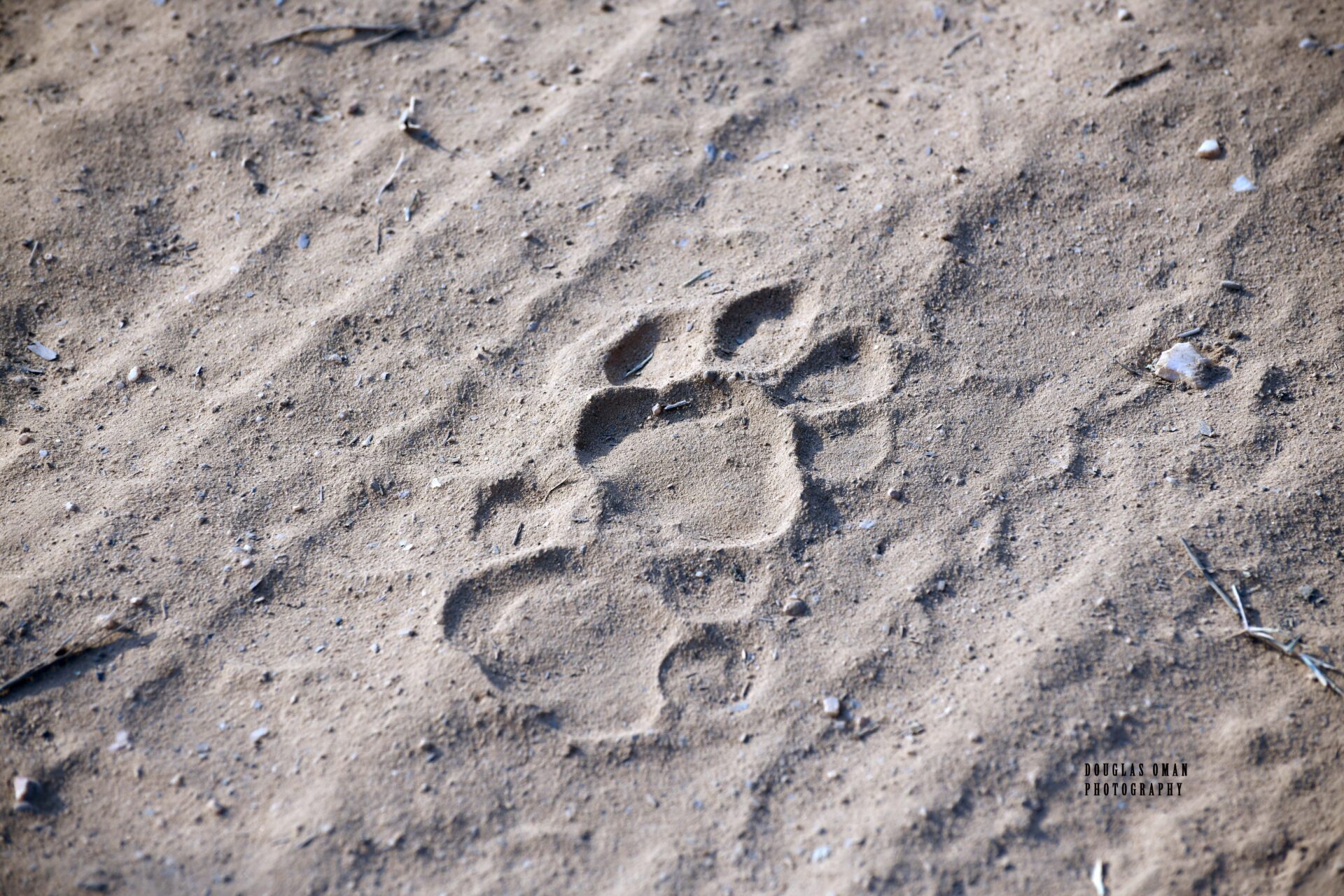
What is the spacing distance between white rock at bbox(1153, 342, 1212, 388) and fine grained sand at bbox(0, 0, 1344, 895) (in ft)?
0.13

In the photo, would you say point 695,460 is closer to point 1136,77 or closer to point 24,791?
point 24,791

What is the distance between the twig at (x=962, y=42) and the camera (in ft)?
9.10

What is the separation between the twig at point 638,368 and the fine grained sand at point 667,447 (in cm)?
1

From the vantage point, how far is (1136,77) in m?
2.62

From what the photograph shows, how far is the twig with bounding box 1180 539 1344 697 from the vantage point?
68.1 inches

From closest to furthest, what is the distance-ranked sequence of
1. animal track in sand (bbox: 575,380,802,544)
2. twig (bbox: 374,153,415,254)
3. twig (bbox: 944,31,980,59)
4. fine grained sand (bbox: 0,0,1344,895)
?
fine grained sand (bbox: 0,0,1344,895), animal track in sand (bbox: 575,380,802,544), twig (bbox: 374,153,415,254), twig (bbox: 944,31,980,59)

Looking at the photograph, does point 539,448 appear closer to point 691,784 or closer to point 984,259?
point 691,784

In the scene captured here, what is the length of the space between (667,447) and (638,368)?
0.23m

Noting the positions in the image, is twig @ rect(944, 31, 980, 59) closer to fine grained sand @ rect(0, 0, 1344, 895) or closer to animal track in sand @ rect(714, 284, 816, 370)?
fine grained sand @ rect(0, 0, 1344, 895)

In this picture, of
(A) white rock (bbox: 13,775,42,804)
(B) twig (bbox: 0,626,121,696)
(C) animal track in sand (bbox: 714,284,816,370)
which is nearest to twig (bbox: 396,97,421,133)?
(C) animal track in sand (bbox: 714,284,816,370)

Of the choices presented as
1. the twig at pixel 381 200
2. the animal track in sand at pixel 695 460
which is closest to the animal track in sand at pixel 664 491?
the animal track in sand at pixel 695 460

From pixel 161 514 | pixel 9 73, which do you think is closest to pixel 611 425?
pixel 161 514

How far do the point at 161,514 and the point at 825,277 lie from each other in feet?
5.11

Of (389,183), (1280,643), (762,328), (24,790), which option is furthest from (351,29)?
(1280,643)
